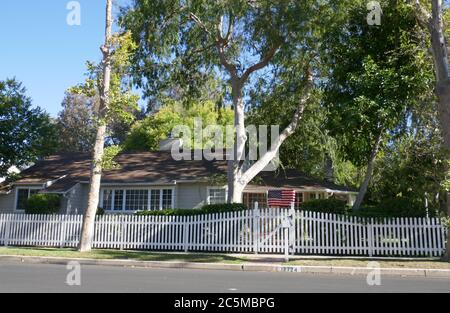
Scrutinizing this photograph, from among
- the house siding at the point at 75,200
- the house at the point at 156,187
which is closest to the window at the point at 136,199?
the house at the point at 156,187

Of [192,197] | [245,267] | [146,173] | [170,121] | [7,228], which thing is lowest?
[245,267]

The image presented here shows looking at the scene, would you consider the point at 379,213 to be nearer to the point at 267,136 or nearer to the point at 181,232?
the point at 181,232

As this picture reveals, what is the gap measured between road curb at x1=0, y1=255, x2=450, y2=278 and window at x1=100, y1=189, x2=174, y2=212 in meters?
9.01

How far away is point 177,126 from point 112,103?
20149 mm

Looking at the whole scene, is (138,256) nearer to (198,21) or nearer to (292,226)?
(292,226)

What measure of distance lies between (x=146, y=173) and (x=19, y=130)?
27.5 feet

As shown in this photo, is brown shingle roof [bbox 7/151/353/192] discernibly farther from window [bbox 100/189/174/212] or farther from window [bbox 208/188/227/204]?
window [bbox 208/188/227/204]

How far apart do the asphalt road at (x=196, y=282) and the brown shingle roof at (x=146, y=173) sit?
11.5 m

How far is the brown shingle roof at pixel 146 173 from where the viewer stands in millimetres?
24391

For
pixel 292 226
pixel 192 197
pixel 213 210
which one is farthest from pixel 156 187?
pixel 292 226

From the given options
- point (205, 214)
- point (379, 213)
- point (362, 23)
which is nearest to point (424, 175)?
point (379, 213)

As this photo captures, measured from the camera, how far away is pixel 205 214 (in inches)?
711

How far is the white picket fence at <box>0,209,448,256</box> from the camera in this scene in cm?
1609

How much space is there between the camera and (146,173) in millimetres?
25359
